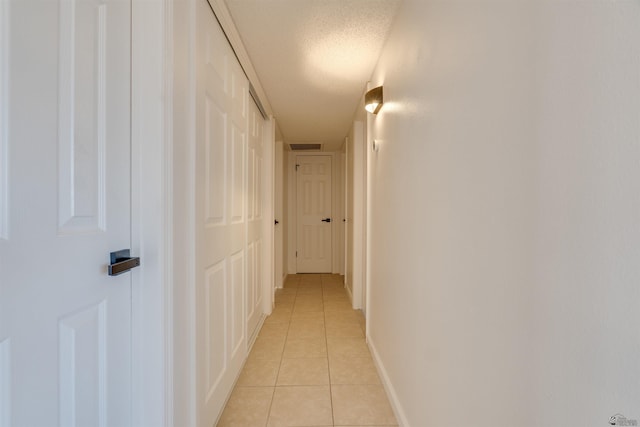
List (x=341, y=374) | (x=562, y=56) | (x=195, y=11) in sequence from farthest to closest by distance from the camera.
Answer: (x=341, y=374)
(x=195, y=11)
(x=562, y=56)

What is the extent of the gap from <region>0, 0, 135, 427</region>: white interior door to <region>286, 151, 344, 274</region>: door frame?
14.5ft

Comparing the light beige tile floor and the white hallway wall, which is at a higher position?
the white hallway wall

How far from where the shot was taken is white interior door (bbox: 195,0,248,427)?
1353 mm

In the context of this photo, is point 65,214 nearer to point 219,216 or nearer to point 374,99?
point 219,216

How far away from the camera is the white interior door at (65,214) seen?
62cm

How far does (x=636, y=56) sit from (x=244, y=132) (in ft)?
6.84

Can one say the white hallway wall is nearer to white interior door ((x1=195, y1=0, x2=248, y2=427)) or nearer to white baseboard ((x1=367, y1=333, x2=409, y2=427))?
white baseboard ((x1=367, y1=333, x2=409, y2=427))

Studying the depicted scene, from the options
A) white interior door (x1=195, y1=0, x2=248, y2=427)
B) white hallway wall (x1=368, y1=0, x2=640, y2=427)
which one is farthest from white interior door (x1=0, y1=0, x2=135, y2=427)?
white hallway wall (x1=368, y1=0, x2=640, y2=427)

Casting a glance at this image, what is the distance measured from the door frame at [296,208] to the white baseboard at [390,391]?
314cm

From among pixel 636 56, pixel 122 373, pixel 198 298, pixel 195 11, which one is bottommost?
pixel 122 373

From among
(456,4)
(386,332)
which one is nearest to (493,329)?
(456,4)

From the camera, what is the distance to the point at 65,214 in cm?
75

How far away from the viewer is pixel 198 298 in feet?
4.35

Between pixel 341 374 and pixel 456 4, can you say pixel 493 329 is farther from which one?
pixel 341 374
